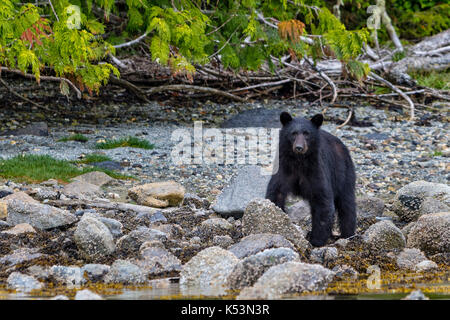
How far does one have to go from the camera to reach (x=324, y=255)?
577cm

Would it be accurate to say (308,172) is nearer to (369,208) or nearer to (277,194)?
(277,194)

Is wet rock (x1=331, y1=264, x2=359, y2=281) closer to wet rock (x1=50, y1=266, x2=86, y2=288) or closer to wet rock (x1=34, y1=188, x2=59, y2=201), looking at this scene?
wet rock (x1=50, y1=266, x2=86, y2=288)

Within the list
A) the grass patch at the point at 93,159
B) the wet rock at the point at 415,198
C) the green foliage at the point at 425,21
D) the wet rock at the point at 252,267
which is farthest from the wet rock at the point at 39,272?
the green foliage at the point at 425,21

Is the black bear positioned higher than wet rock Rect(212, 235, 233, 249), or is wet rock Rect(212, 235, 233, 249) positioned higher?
the black bear

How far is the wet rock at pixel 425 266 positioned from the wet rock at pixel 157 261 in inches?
72.5

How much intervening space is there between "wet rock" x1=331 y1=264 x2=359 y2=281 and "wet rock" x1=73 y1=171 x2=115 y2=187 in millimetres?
4245

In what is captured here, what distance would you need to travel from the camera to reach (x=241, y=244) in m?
5.54

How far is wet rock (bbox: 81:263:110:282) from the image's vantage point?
16.7 ft

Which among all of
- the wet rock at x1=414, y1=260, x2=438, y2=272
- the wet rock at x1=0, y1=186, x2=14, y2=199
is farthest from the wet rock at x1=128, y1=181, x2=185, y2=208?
the wet rock at x1=414, y1=260, x2=438, y2=272

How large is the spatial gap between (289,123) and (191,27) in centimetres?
295

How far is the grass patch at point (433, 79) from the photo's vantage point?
14.9 metres

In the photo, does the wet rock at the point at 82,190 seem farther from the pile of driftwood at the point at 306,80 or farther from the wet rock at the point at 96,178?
the pile of driftwood at the point at 306,80

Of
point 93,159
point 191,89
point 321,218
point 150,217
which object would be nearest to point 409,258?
point 321,218
